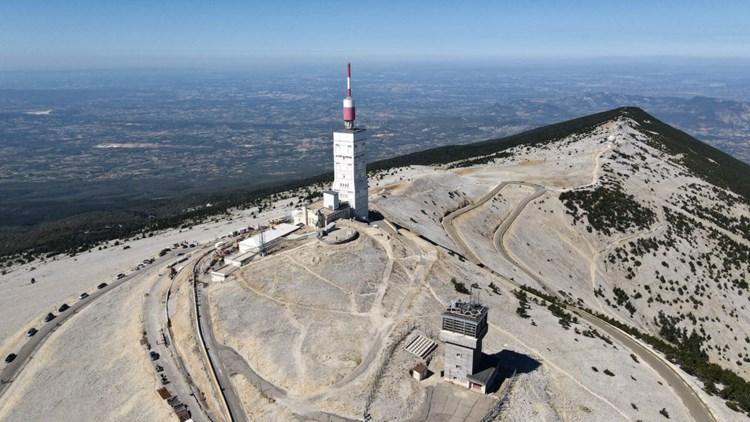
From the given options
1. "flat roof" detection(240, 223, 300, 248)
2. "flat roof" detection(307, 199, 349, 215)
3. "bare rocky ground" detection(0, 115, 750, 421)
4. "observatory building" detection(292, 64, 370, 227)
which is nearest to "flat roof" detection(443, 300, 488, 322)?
"bare rocky ground" detection(0, 115, 750, 421)

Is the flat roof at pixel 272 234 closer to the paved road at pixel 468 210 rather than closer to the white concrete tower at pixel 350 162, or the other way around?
the white concrete tower at pixel 350 162

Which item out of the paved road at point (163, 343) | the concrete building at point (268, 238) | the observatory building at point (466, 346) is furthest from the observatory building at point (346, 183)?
the observatory building at point (466, 346)

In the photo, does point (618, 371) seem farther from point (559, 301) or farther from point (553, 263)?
point (553, 263)

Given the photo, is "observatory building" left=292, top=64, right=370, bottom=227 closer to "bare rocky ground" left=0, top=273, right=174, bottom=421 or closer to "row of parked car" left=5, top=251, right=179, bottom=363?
"row of parked car" left=5, top=251, right=179, bottom=363

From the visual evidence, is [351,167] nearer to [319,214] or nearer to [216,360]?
[319,214]

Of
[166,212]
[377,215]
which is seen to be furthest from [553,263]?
[166,212]

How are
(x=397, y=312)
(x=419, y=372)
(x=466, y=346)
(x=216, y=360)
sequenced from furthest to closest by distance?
1. (x=397, y=312)
2. (x=216, y=360)
3. (x=419, y=372)
4. (x=466, y=346)

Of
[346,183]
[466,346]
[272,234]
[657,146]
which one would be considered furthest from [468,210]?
[657,146]
